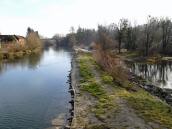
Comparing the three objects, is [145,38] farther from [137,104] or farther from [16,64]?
[137,104]

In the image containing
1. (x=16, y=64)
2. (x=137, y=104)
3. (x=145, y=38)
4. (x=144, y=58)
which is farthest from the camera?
(x=145, y=38)

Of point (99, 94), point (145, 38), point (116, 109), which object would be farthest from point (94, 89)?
point (145, 38)

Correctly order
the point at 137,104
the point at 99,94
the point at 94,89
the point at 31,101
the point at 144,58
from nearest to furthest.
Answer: the point at 137,104
the point at 31,101
the point at 99,94
the point at 94,89
the point at 144,58

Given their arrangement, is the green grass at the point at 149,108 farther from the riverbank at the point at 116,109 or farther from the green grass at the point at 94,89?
the green grass at the point at 94,89

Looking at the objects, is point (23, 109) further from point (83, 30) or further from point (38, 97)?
point (83, 30)

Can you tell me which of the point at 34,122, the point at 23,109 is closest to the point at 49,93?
the point at 23,109

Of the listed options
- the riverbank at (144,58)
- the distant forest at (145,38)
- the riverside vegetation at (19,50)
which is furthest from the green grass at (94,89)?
the distant forest at (145,38)

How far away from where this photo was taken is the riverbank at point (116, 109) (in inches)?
738

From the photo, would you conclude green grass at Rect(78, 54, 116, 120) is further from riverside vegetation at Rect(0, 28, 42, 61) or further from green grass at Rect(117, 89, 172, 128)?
riverside vegetation at Rect(0, 28, 42, 61)

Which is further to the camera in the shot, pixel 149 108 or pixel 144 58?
pixel 144 58

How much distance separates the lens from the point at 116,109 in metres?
22.2

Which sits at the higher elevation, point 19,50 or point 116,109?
point 19,50

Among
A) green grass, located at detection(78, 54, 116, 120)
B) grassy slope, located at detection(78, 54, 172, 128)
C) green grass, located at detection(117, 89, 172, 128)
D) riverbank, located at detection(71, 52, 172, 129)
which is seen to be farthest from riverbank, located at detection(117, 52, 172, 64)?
green grass, located at detection(117, 89, 172, 128)

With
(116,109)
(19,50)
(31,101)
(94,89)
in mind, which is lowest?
(31,101)
